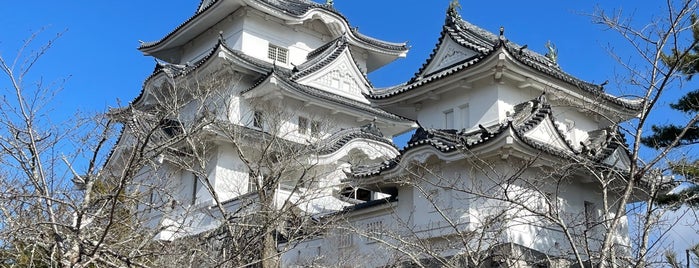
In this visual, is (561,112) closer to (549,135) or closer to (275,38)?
(549,135)

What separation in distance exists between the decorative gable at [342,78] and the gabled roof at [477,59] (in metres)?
7.01

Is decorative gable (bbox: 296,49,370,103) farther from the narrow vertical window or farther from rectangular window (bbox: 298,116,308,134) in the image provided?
the narrow vertical window

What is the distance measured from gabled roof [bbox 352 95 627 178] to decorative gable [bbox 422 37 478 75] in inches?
82.5

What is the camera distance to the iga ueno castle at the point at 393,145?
12.2 m

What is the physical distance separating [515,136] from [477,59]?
280 cm

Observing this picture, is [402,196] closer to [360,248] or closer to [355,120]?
[360,248]

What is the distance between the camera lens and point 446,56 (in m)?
17.1

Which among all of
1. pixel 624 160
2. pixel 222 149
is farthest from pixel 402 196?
pixel 222 149

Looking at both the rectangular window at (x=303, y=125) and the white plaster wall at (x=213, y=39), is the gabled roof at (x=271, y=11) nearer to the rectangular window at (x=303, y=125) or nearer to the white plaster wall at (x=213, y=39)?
the white plaster wall at (x=213, y=39)

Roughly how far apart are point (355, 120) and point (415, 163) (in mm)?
10652

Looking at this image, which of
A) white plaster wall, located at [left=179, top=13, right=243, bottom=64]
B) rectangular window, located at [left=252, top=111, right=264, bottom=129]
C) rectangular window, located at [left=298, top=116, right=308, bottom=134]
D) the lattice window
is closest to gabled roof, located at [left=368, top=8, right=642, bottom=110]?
the lattice window

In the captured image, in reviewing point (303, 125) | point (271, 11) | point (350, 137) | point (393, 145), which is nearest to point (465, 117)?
point (350, 137)

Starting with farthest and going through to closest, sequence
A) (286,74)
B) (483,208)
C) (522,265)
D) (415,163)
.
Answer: (286,74), (415,163), (483,208), (522,265)

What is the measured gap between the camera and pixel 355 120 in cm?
2491
